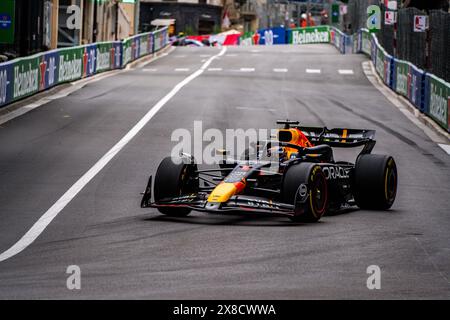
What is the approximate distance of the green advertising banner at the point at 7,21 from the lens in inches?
1291

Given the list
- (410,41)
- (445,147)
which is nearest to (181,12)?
(410,41)

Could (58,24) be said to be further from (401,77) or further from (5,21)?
(401,77)

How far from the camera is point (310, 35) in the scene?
99062 millimetres

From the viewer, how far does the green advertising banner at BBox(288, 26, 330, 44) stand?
9425 centimetres

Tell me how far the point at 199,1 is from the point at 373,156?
96170 mm

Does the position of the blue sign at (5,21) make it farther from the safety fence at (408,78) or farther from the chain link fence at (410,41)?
the chain link fence at (410,41)

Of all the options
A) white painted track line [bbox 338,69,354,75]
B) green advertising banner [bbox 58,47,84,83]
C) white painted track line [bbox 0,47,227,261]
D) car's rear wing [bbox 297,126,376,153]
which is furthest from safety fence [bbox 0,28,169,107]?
car's rear wing [bbox 297,126,376,153]

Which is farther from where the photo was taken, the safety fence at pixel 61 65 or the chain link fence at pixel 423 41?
the chain link fence at pixel 423 41

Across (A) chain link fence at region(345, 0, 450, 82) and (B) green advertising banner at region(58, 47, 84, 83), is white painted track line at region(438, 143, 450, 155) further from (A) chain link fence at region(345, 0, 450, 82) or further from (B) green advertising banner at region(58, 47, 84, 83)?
(B) green advertising banner at region(58, 47, 84, 83)

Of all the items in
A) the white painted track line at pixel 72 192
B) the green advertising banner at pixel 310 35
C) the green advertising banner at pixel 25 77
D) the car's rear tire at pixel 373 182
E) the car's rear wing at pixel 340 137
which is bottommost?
Result: the white painted track line at pixel 72 192

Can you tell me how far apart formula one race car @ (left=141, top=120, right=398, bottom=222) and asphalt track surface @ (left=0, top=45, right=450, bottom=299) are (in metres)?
0.25

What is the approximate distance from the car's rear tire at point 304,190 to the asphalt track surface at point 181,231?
0.64 ft

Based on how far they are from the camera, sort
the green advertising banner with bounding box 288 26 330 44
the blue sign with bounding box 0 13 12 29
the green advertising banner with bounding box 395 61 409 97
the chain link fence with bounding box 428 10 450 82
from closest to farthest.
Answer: the chain link fence with bounding box 428 10 450 82
the blue sign with bounding box 0 13 12 29
the green advertising banner with bounding box 395 61 409 97
the green advertising banner with bounding box 288 26 330 44

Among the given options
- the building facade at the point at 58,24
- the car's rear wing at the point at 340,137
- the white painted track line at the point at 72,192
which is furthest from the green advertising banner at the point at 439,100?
the building facade at the point at 58,24
